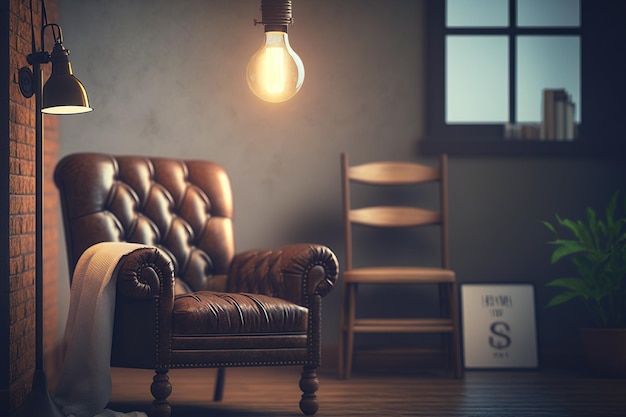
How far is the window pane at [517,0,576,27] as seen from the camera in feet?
15.1

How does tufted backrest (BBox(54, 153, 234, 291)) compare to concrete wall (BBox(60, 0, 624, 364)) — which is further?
concrete wall (BBox(60, 0, 624, 364))

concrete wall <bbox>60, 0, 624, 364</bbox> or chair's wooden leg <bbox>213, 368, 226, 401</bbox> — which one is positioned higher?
concrete wall <bbox>60, 0, 624, 364</bbox>

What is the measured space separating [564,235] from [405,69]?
1.21m

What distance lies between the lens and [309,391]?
10.5 feet

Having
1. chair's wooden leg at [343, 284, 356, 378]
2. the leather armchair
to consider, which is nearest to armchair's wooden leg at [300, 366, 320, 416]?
the leather armchair

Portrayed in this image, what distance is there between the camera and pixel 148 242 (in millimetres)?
3551

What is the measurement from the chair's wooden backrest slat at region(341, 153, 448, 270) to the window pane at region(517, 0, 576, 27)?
98 centimetres

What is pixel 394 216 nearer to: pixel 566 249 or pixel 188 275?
pixel 566 249

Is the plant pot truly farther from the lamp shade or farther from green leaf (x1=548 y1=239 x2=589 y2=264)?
the lamp shade

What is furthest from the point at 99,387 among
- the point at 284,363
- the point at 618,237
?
the point at 618,237

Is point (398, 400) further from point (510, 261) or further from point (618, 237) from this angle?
point (618, 237)

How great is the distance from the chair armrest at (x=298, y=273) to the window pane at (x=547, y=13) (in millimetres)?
2048

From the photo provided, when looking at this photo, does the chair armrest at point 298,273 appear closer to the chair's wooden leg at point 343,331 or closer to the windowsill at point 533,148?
the chair's wooden leg at point 343,331

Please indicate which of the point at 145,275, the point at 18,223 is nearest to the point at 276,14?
the point at 145,275
